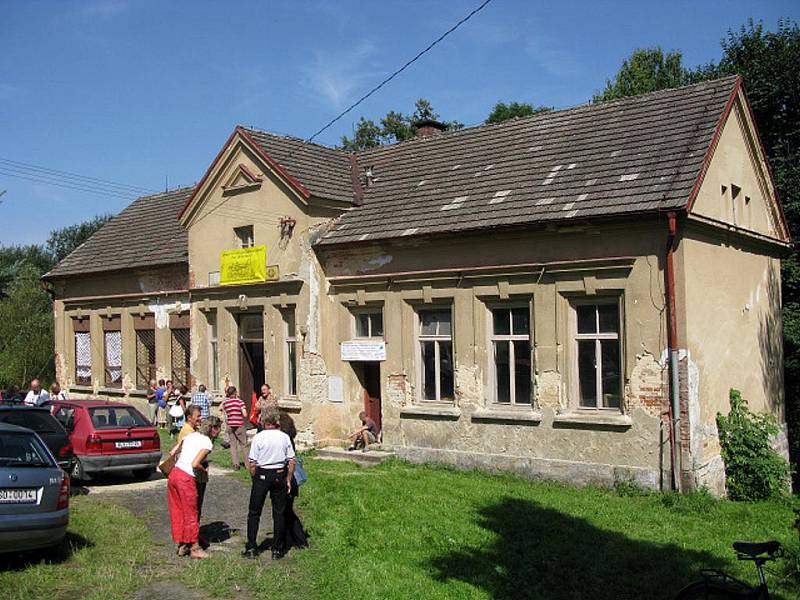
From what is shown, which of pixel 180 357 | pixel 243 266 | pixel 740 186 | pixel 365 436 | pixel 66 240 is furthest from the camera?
pixel 66 240

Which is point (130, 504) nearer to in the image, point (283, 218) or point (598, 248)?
point (283, 218)

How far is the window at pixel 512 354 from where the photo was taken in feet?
51.6

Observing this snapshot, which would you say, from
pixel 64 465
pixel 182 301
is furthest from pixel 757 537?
pixel 182 301

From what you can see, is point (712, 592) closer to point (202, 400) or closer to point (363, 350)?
point (363, 350)

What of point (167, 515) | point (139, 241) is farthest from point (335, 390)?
point (139, 241)

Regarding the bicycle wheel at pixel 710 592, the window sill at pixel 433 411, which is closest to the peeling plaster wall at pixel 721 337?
the window sill at pixel 433 411

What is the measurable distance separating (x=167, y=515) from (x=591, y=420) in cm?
766

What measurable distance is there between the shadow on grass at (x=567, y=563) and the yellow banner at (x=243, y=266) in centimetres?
979

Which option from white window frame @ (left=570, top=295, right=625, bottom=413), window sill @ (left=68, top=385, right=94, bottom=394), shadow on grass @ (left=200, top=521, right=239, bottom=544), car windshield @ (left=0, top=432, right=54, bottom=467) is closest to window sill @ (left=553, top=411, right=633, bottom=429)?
white window frame @ (left=570, top=295, right=625, bottom=413)

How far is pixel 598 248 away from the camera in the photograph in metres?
14.6

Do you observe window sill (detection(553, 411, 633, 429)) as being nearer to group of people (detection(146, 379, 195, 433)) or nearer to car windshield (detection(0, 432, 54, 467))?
car windshield (detection(0, 432, 54, 467))

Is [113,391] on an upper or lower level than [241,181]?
lower

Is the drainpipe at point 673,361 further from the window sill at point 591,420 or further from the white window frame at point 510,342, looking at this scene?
the white window frame at point 510,342

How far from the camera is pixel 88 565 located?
9.11 metres
